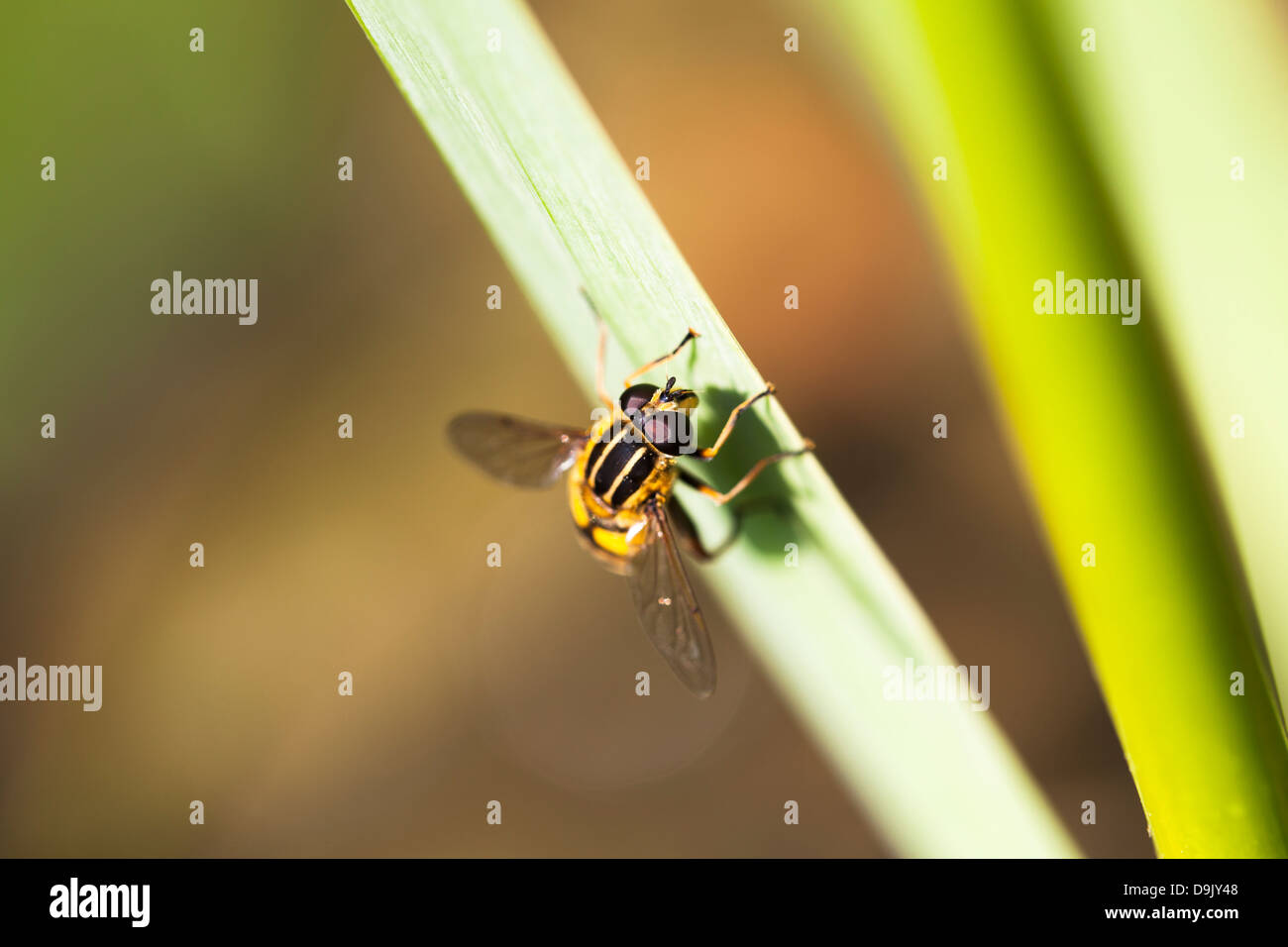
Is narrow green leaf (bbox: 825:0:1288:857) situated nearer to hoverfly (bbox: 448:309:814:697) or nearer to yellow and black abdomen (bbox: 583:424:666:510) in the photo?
hoverfly (bbox: 448:309:814:697)

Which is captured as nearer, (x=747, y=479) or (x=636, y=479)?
(x=747, y=479)

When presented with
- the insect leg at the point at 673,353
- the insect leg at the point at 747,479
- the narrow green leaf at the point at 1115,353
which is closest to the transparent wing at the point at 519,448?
the insect leg at the point at 747,479

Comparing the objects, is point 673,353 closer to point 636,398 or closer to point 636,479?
point 636,398

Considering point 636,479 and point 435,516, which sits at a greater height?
point 435,516

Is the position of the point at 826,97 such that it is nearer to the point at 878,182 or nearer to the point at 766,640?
the point at 878,182

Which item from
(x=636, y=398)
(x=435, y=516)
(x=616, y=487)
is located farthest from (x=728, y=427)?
(x=435, y=516)
